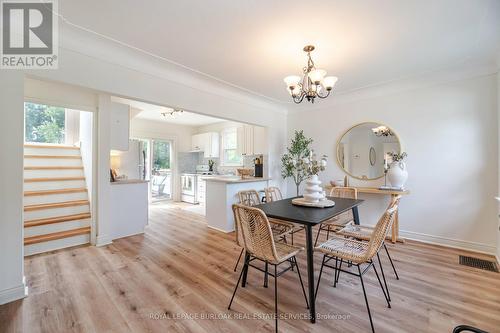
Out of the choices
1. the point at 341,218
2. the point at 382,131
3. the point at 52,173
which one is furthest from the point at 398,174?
the point at 52,173

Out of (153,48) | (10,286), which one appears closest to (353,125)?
(153,48)

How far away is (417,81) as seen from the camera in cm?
345

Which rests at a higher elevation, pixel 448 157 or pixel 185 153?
pixel 185 153

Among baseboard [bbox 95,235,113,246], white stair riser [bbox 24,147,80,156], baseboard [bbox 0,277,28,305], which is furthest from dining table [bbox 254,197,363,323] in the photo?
white stair riser [bbox 24,147,80,156]

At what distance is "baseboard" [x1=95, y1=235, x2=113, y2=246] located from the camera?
321 cm

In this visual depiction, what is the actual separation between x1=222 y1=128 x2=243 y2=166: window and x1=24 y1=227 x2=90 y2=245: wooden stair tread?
4.08 m

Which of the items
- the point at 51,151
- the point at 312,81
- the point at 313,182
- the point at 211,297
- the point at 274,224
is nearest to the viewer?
the point at 211,297

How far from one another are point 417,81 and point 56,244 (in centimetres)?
585

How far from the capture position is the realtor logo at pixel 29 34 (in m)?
1.90

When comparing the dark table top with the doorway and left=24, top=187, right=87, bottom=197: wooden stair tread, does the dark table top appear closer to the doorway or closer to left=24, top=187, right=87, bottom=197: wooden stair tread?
left=24, top=187, right=87, bottom=197: wooden stair tread

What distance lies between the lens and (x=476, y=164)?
10.1 ft

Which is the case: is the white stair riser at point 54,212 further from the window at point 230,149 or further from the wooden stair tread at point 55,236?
the window at point 230,149

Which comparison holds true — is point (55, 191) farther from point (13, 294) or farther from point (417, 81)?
point (417, 81)

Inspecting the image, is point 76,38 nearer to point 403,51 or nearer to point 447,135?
point 403,51
